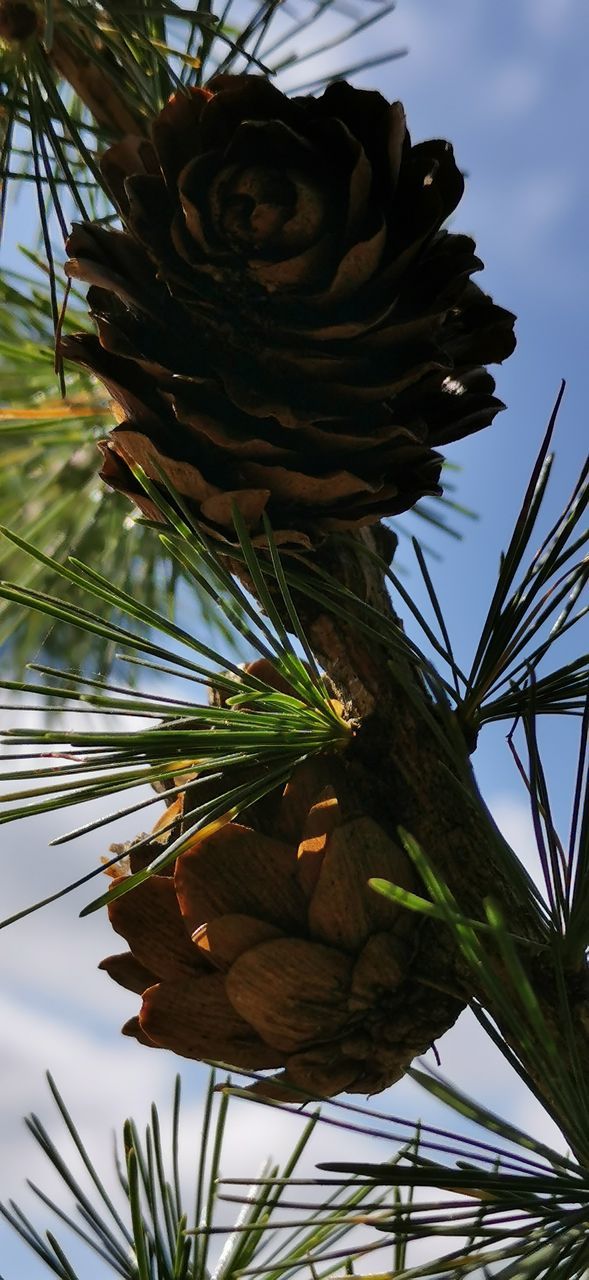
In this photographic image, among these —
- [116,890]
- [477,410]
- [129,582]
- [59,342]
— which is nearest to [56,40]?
[59,342]

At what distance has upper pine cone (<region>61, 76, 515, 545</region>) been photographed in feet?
1.40

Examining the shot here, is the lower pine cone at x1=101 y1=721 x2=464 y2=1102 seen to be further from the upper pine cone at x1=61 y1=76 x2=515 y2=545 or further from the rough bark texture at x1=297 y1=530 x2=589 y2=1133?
the upper pine cone at x1=61 y1=76 x2=515 y2=545

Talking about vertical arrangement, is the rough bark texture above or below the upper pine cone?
below

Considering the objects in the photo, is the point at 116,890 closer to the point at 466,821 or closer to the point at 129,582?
the point at 466,821

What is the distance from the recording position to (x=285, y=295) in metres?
0.44

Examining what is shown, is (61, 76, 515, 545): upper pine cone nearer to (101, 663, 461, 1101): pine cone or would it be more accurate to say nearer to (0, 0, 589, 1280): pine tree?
(0, 0, 589, 1280): pine tree

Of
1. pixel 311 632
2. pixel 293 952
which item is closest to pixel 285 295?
pixel 311 632

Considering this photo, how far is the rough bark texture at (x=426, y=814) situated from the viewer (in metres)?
0.41

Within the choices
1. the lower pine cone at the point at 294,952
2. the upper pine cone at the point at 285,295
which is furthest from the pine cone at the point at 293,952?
the upper pine cone at the point at 285,295

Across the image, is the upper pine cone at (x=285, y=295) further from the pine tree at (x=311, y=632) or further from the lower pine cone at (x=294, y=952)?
the lower pine cone at (x=294, y=952)

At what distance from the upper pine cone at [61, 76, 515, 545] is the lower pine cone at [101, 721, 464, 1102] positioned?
0.36 feet

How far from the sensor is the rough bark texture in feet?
1.35

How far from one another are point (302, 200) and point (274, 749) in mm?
204

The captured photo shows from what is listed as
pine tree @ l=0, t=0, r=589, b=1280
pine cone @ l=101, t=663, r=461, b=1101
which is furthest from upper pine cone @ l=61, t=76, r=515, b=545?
pine cone @ l=101, t=663, r=461, b=1101
